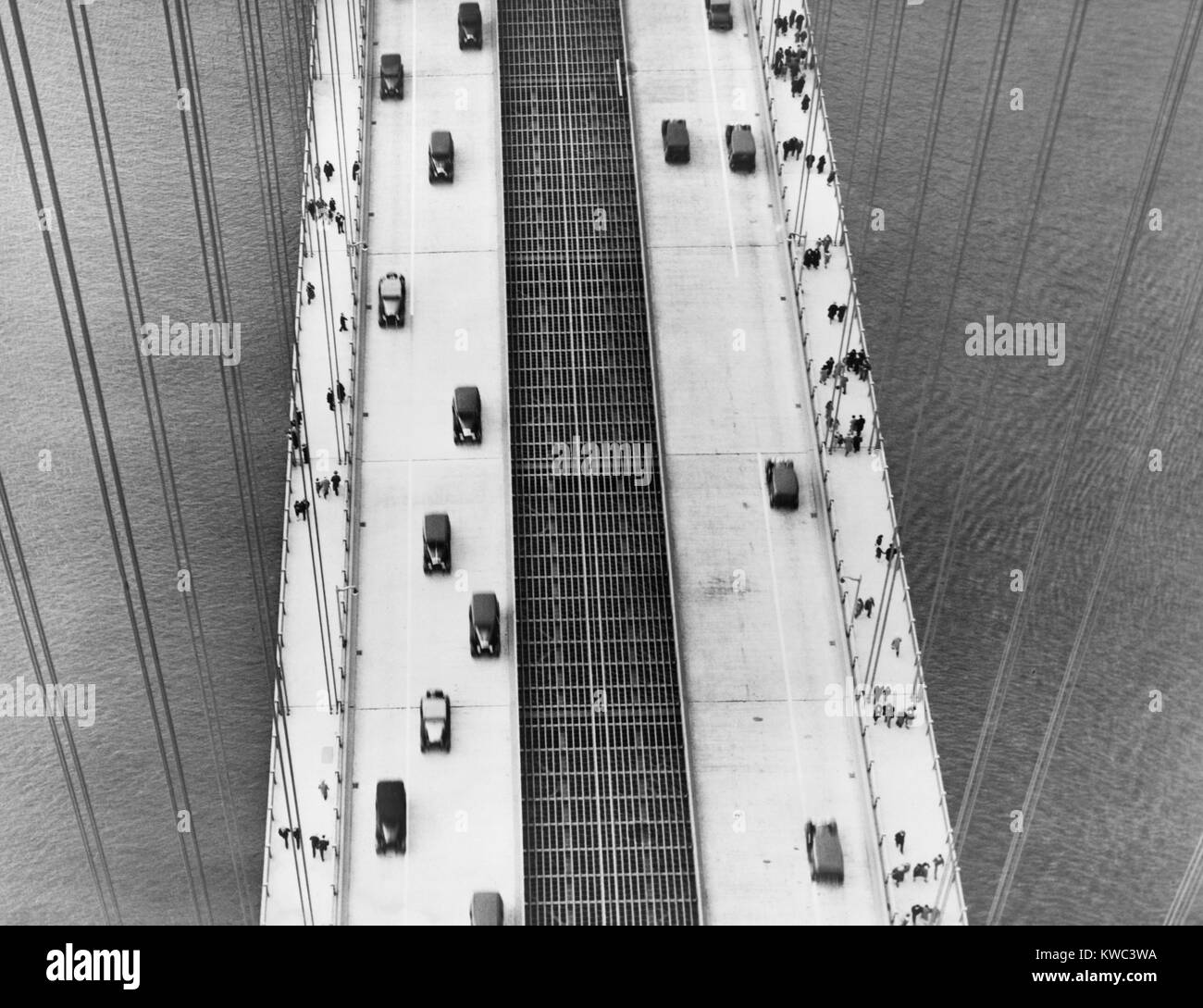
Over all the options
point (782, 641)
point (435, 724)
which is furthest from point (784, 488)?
point (435, 724)

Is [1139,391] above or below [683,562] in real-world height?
above

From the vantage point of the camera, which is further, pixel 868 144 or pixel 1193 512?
pixel 868 144

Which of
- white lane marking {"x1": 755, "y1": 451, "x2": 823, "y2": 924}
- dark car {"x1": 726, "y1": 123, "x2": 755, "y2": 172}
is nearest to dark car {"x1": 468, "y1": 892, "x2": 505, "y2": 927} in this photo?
white lane marking {"x1": 755, "y1": 451, "x2": 823, "y2": 924}

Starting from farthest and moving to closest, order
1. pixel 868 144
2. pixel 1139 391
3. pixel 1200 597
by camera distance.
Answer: pixel 868 144 < pixel 1139 391 < pixel 1200 597

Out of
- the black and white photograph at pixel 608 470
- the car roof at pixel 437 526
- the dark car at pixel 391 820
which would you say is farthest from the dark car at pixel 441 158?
the dark car at pixel 391 820

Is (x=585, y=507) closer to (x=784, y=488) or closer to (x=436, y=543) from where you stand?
(x=436, y=543)

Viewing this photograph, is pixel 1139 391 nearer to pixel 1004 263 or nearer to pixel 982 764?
pixel 1004 263
